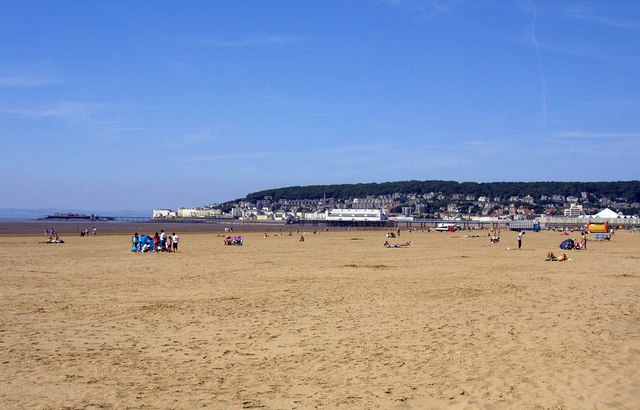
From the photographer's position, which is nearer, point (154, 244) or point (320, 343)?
point (320, 343)

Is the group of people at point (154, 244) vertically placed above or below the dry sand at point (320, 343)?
above

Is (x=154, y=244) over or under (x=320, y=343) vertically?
over

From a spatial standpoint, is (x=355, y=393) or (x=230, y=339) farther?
(x=230, y=339)

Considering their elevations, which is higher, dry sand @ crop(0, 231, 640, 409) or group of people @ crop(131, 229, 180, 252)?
group of people @ crop(131, 229, 180, 252)

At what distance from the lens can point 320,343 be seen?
34.2 ft

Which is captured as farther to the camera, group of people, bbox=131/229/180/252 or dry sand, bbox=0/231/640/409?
group of people, bbox=131/229/180/252

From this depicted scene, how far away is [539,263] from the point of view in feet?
90.5

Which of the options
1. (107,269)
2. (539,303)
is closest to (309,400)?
(539,303)

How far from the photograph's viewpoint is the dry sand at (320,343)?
301 inches

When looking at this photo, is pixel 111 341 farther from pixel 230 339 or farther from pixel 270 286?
pixel 270 286

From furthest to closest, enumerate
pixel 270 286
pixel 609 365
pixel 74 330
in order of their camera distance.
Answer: pixel 270 286
pixel 74 330
pixel 609 365

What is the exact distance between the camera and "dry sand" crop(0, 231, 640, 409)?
25.1ft

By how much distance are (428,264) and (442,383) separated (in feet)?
64.8

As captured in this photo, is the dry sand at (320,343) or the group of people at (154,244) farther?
the group of people at (154,244)
